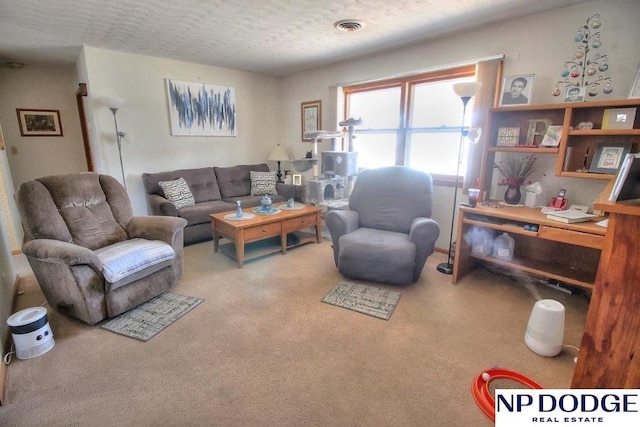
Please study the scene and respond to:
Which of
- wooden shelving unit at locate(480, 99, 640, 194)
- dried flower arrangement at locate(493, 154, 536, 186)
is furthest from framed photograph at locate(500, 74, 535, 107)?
dried flower arrangement at locate(493, 154, 536, 186)

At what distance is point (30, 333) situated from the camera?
1.79 m

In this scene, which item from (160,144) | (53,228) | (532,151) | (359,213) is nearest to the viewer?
(53,228)

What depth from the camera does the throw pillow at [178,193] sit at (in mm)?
3770

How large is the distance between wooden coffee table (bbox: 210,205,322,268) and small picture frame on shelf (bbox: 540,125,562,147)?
2244 mm

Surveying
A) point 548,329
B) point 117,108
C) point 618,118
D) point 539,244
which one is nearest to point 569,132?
point 618,118

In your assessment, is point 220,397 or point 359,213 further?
point 359,213

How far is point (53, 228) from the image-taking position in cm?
225

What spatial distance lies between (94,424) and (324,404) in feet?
3.46

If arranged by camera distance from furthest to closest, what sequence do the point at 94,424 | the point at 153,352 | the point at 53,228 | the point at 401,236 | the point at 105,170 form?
1. the point at 105,170
2. the point at 401,236
3. the point at 53,228
4. the point at 153,352
5. the point at 94,424

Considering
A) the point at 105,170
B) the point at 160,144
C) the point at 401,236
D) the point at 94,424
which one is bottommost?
the point at 94,424

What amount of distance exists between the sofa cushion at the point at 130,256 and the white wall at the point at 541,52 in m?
2.84

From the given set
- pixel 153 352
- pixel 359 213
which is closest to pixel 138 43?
pixel 359 213

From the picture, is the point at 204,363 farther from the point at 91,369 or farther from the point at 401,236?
the point at 401,236

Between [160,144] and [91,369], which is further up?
[160,144]
